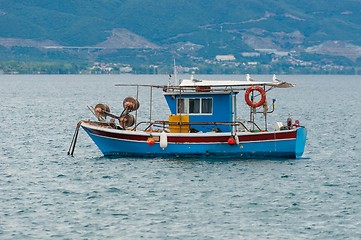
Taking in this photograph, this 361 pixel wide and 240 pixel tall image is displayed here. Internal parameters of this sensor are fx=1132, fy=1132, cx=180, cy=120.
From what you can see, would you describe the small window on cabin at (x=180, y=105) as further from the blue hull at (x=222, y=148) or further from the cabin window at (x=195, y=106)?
the blue hull at (x=222, y=148)

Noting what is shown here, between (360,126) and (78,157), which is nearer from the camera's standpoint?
(78,157)

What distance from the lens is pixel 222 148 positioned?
63.5 metres

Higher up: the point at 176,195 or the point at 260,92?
the point at 260,92

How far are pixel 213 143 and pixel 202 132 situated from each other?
1665 mm

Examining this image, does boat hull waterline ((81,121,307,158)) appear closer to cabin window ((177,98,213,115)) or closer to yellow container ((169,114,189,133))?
yellow container ((169,114,189,133))

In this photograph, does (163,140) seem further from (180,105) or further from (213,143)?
(180,105)

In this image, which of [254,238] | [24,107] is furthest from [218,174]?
[24,107]

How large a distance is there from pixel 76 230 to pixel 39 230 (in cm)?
152

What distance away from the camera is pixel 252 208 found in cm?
5116

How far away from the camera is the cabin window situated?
214 ft

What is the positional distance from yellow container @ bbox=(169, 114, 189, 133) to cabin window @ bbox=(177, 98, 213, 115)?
46 cm

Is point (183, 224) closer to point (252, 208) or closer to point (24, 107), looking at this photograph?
point (252, 208)

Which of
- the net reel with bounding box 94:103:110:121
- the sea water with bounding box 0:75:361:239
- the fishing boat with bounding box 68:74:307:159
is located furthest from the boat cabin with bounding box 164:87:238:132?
the net reel with bounding box 94:103:110:121

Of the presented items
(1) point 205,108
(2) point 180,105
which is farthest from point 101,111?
(1) point 205,108
